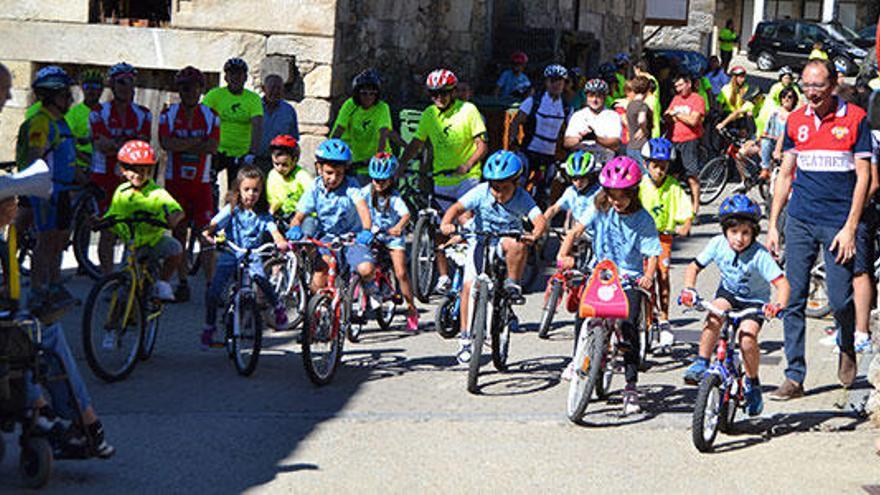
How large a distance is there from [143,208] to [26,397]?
148 inches

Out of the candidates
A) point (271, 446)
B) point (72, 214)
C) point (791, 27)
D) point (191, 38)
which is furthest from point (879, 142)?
point (791, 27)

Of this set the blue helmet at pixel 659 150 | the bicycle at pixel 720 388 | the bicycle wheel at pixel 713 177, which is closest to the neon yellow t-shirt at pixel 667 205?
the blue helmet at pixel 659 150

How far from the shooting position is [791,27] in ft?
159

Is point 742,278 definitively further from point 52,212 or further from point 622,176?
point 52,212

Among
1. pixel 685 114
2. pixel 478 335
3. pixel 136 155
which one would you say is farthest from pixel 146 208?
pixel 685 114

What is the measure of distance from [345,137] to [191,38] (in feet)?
11.2

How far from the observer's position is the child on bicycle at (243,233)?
1020cm

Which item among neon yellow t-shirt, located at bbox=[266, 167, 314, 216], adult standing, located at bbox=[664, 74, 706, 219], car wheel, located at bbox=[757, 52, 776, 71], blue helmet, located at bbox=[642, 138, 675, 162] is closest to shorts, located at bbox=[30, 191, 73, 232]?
neon yellow t-shirt, located at bbox=[266, 167, 314, 216]

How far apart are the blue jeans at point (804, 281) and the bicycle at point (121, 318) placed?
12.6 ft

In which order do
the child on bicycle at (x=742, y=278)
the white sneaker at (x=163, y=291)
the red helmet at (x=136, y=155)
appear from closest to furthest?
the child on bicycle at (x=742, y=278) → the white sneaker at (x=163, y=291) → the red helmet at (x=136, y=155)

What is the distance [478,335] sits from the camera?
960 centimetres

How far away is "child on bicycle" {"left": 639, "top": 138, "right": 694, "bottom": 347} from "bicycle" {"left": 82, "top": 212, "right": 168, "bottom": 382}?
11.8 ft

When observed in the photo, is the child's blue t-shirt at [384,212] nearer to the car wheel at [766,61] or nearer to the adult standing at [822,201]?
the adult standing at [822,201]

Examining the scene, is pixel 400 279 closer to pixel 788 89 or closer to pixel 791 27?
pixel 788 89
